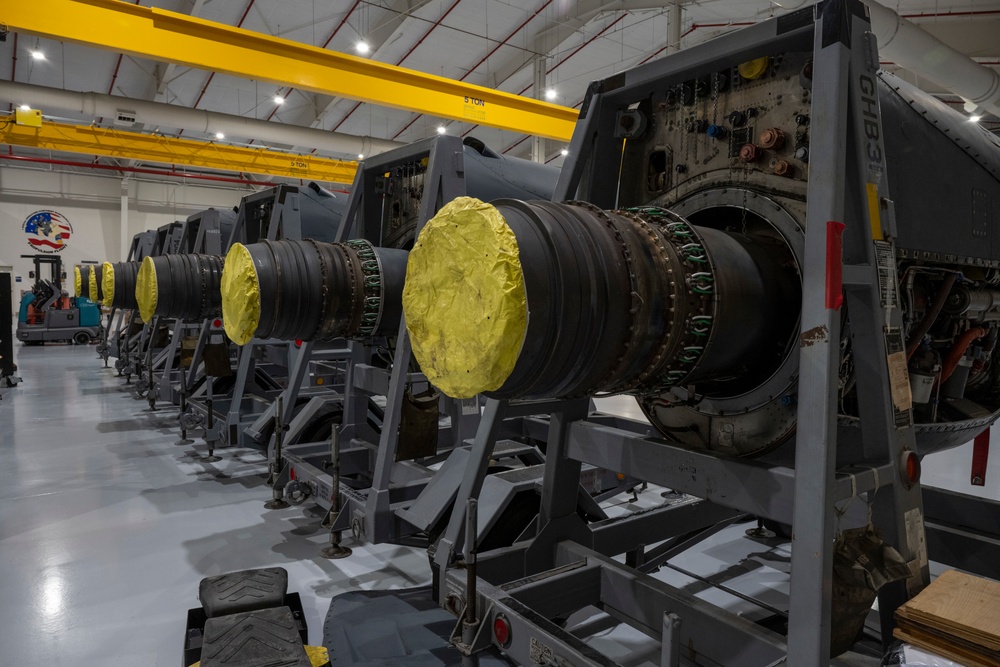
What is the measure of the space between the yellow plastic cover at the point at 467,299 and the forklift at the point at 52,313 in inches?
679

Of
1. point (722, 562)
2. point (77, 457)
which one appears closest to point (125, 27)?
point (77, 457)

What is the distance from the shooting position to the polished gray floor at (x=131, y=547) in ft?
9.05

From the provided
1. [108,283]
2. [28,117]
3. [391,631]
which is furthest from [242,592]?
[28,117]

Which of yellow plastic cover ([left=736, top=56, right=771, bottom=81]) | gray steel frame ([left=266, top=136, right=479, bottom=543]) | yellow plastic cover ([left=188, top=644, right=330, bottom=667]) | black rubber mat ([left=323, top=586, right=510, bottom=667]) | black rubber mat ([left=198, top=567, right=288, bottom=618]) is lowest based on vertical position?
black rubber mat ([left=323, top=586, right=510, bottom=667])

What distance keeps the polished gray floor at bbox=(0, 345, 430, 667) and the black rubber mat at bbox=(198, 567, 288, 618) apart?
0.34m

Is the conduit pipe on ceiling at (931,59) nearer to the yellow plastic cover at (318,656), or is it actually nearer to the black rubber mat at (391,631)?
the black rubber mat at (391,631)

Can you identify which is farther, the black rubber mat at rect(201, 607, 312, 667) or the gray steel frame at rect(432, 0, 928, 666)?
the black rubber mat at rect(201, 607, 312, 667)

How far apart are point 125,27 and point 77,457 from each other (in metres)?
4.34

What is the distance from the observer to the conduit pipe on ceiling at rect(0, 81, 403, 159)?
34.7 feet

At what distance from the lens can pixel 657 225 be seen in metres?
1.75

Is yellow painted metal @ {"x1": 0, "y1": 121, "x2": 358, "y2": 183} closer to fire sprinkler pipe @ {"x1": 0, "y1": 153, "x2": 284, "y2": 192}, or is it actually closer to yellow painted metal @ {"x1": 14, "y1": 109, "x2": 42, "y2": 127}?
yellow painted metal @ {"x1": 14, "y1": 109, "x2": 42, "y2": 127}

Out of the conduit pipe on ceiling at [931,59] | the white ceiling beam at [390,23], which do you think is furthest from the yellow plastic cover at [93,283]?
the conduit pipe on ceiling at [931,59]

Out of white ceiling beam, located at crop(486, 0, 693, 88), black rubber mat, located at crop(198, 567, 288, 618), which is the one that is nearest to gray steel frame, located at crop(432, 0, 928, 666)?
black rubber mat, located at crop(198, 567, 288, 618)

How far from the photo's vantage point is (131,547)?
3.67 meters
